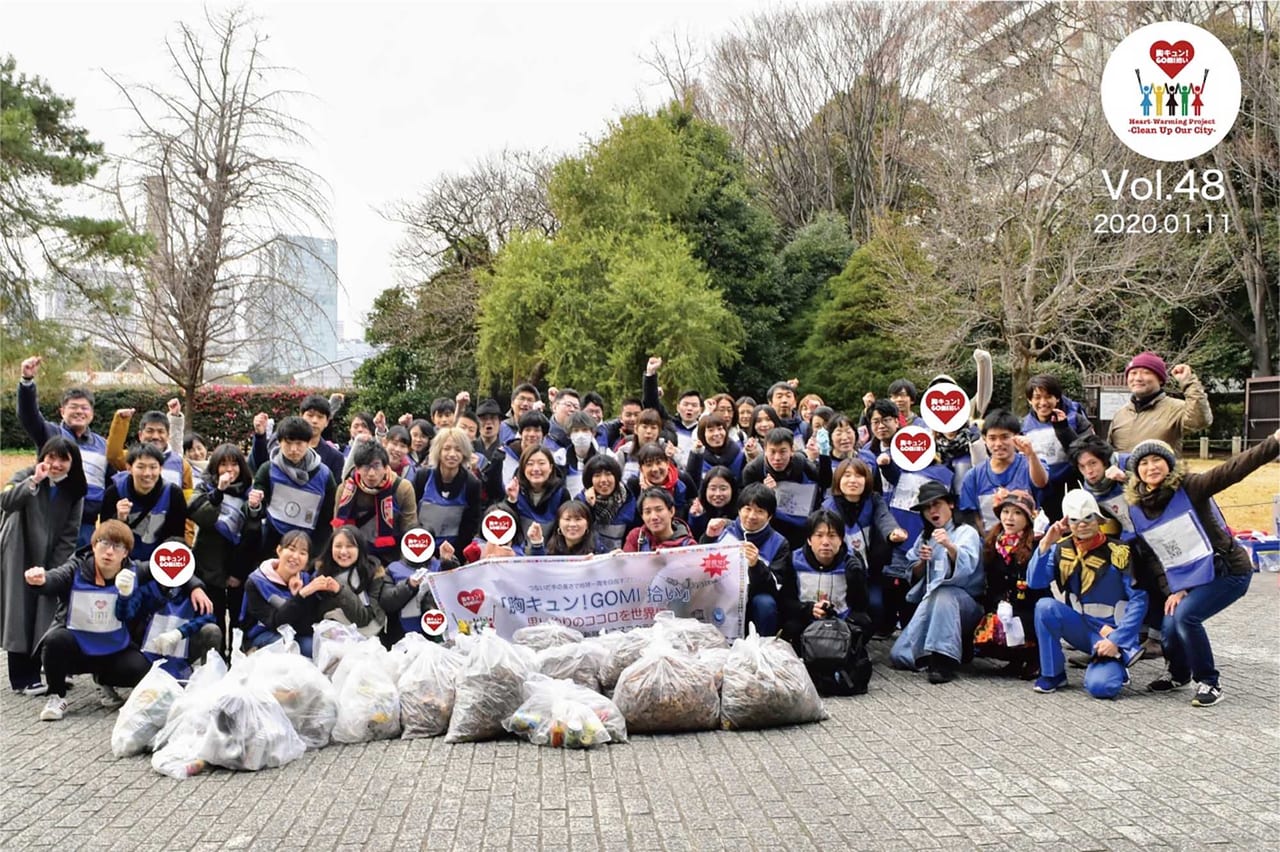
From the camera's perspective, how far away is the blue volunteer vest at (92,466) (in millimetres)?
7121

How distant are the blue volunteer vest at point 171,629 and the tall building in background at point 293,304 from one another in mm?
14333

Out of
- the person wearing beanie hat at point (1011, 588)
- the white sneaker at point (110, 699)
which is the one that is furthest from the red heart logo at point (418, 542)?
the person wearing beanie hat at point (1011, 588)

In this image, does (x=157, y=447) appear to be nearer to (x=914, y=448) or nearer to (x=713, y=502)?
(x=713, y=502)

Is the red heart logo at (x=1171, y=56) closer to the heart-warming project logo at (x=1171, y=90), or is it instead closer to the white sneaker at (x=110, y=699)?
the heart-warming project logo at (x=1171, y=90)

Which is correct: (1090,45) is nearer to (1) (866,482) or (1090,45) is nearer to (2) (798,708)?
(1) (866,482)

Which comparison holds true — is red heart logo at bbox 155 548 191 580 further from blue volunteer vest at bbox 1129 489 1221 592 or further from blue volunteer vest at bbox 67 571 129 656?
blue volunteer vest at bbox 1129 489 1221 592

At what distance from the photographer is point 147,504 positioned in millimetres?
6902

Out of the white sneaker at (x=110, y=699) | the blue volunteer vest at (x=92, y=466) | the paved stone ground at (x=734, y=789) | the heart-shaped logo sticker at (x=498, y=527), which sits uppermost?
the blue volunteer vest at (x=92, y=466)

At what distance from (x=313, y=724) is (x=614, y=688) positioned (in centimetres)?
165

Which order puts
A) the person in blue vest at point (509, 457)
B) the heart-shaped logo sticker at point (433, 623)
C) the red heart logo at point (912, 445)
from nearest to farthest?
1. the heart-shaped logo sticker at point (433, 623)
2. the red heart logo at point (912, 445)
3. the person in blue vest at point (509, 457)

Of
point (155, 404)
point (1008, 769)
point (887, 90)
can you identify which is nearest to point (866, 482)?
point (1008, 769)

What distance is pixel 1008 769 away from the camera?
16.9ft

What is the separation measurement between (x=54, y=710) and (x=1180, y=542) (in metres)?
6.76

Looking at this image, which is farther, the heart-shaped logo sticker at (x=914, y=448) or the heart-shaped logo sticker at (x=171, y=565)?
the heart-shaped logo sticker at (x=914, y=448)
